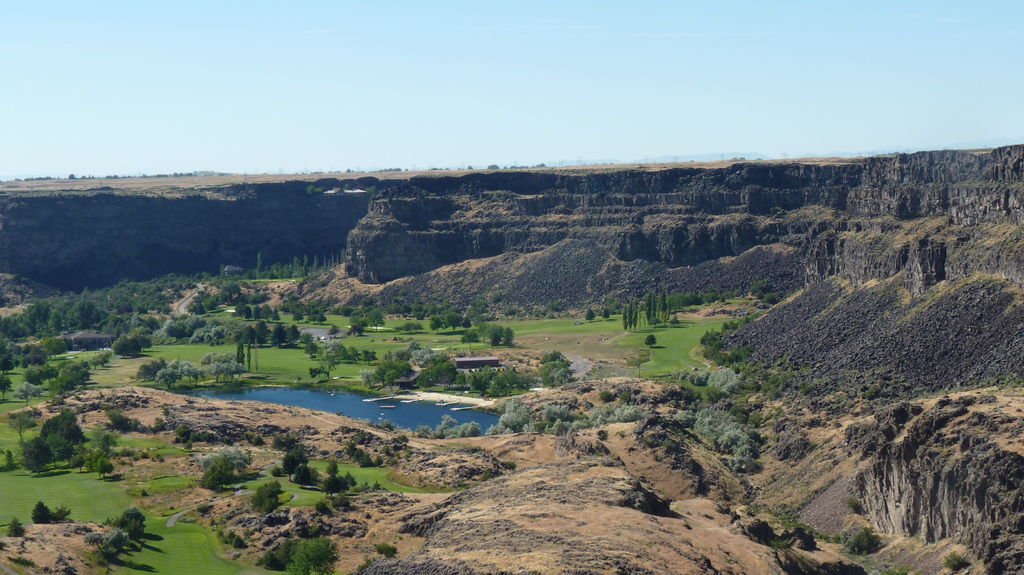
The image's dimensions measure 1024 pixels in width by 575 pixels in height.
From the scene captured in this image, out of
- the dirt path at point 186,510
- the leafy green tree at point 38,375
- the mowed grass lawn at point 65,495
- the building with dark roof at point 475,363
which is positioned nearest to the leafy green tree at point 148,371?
the leafy green tree at point 38,375

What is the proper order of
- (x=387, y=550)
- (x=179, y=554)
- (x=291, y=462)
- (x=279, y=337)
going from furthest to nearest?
(x=279, y=337) → (x=291, y=462) → (x=179, y=554) → (x=387, y=550)

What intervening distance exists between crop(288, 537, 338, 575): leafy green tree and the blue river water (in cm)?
4837

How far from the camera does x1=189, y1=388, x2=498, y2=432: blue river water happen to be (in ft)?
411

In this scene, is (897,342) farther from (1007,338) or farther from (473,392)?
(473,392)

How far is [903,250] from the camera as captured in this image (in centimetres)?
12181

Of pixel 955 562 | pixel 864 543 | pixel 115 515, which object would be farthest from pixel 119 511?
pixel 955 562

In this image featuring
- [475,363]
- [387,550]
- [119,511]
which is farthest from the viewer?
[475,363]

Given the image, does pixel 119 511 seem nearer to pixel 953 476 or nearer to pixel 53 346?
pixel 953 476

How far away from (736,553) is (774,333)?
69860 mm

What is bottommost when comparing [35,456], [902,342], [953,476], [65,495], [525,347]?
[525,347]

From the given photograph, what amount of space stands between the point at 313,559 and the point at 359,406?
6549 cm

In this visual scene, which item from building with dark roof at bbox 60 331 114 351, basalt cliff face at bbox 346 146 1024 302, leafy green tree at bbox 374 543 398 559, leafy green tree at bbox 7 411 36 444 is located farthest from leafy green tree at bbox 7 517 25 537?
building with dark roof at bbox 60 331 114 351

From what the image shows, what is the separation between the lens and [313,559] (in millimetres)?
68812

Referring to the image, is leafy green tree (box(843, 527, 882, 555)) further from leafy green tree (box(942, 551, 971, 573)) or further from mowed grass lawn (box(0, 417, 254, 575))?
mowed grass lawn (box(0, 417, 254, 575))
